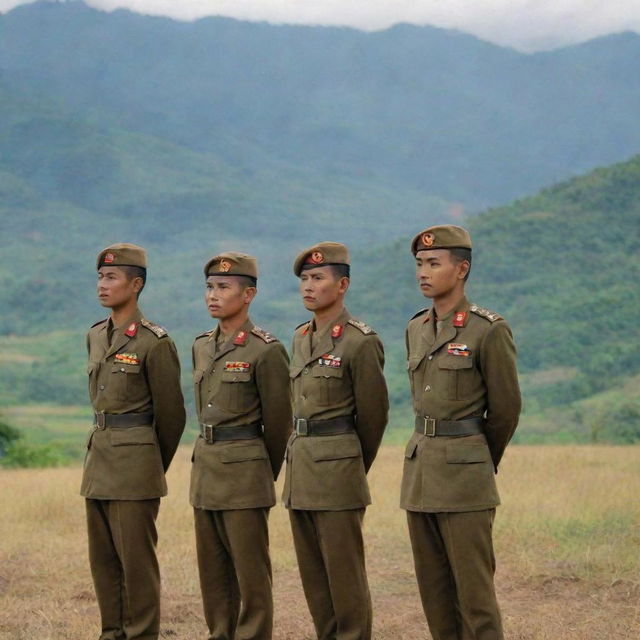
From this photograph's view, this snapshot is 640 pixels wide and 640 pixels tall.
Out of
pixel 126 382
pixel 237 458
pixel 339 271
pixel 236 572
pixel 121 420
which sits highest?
pixel 339 271

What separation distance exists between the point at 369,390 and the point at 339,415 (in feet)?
0.67

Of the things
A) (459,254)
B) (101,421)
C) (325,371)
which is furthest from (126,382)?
(459,254)

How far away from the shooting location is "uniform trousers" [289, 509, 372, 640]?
636 centimetres

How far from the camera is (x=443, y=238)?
5992 mm

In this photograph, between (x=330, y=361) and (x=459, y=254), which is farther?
(x=330, y=361)

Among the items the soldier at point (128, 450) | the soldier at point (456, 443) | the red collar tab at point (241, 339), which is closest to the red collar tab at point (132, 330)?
the soldier at point (128, 450)

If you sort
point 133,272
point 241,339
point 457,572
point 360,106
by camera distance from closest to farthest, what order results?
point 457,572, point 241,339, point 133,272, point 360,106

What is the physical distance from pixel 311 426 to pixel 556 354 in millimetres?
52251

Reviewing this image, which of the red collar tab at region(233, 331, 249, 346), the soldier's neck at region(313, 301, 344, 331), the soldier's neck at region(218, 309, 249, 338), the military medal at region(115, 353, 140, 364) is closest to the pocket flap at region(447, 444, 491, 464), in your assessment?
the soldier's neck at region(313, 301, 344, 331)

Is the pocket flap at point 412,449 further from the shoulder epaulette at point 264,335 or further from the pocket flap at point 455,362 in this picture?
the shoulder epaulette at point 264,335

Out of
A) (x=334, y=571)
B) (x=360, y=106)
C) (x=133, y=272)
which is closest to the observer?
(x=334, y=571)

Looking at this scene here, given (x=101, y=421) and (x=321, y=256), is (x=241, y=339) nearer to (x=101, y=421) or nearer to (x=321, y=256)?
(x=321, y=256)

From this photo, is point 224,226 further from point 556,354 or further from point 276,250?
point 556,354

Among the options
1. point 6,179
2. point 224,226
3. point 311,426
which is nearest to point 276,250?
point 224,226
